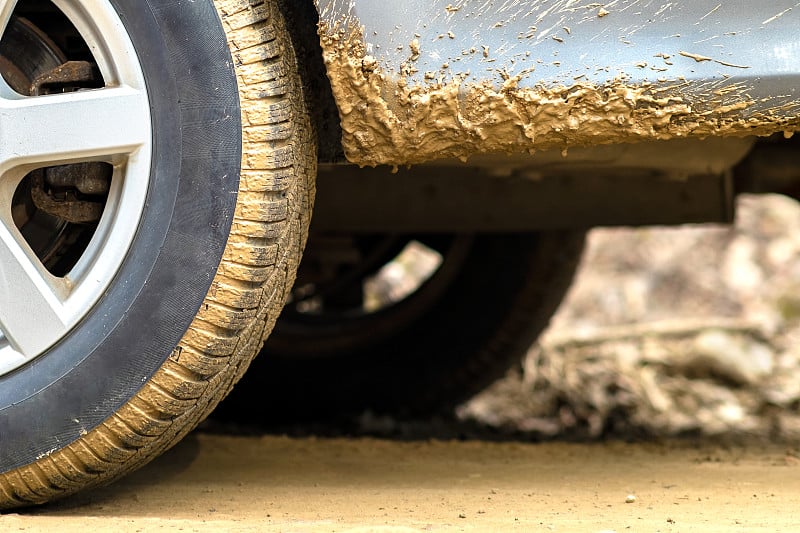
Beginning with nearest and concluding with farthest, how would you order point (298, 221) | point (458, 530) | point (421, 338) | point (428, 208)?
point (458, 530), point (298, 221), point (428, 208), point (421, 338)

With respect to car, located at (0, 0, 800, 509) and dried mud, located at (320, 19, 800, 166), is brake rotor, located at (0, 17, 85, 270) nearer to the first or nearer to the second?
car, located at (0, 0, 800, 509)

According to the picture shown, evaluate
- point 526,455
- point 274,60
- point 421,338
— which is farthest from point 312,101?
point 421,338

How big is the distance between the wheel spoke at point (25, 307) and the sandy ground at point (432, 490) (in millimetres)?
294

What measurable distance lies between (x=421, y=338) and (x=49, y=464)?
169cm

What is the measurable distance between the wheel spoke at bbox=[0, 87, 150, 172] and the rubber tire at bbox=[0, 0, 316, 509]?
39 mm

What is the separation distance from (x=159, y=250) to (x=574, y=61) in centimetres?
73

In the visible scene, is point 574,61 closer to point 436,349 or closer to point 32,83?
point 32,83

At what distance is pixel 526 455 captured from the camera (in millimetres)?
2463

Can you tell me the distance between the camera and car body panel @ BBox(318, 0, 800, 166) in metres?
1.55

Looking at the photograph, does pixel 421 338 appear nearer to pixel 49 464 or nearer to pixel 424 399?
pixel 424 399

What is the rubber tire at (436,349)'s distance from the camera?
308 cm

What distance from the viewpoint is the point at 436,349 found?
3135mm

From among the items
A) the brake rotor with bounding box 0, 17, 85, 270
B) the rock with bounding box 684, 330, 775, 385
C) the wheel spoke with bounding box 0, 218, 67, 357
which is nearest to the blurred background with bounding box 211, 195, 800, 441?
the rock with bounding box 684, 330, 775, 385

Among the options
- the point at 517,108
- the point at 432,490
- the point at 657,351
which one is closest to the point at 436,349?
the point at 432,490
